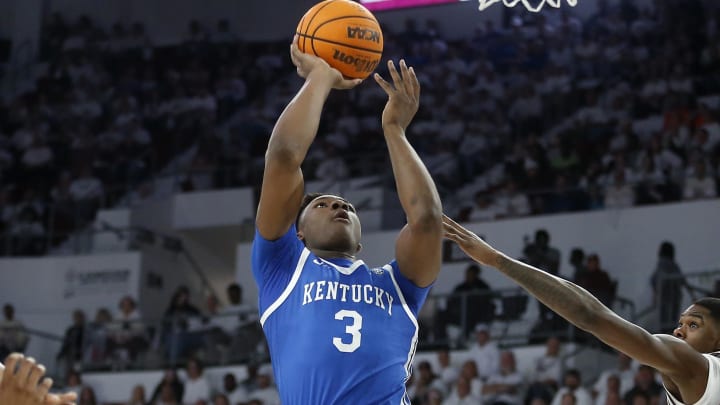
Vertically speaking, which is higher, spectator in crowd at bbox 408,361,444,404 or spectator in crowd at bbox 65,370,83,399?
spectator in crowd at bbox 408,361,444,404

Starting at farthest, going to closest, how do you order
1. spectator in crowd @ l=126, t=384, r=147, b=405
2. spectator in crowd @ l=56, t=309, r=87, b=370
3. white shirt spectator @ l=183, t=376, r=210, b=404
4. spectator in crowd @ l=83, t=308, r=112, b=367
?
spectator in crowd @ l=56, t=309, r=87, b=370
spectator in crowd @ l=83, t=308, r=112, b=367
spectator in crowd @ l=126, t=384, r=147, b=405
white shirt spectator @ l=183, t=376, r=210, b=404

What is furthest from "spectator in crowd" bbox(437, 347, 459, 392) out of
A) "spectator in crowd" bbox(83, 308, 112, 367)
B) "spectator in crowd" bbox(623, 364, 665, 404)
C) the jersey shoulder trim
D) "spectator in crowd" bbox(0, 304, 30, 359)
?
the jersey shoulder trim

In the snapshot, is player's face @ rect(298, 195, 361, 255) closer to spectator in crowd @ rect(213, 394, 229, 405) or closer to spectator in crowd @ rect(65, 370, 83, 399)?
spectator in crowd @ rect(213, 394, 229, 405)

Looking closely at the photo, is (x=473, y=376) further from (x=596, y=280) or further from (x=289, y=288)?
(x=289, y=288)

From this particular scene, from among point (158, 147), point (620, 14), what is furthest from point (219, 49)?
point (620, 14)

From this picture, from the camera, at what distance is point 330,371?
4691 millimetres

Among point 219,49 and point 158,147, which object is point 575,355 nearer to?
point 158,147

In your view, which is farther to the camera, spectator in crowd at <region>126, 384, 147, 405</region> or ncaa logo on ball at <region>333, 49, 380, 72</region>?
spectator in crowd at <region>126, 384, 147, 405</region>

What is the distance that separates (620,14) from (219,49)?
25.3 feet

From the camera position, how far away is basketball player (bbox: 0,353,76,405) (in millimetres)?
3092

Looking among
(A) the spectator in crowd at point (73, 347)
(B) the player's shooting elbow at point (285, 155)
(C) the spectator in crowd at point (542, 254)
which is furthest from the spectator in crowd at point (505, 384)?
(B) the player's shooting elbow at point (285, 155)

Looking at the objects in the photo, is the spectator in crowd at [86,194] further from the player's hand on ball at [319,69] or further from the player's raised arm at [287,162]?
the player's raised arm at [287,162]

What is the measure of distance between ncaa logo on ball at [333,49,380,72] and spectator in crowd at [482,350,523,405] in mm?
7858

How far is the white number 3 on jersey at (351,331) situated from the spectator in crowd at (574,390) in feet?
25.9
